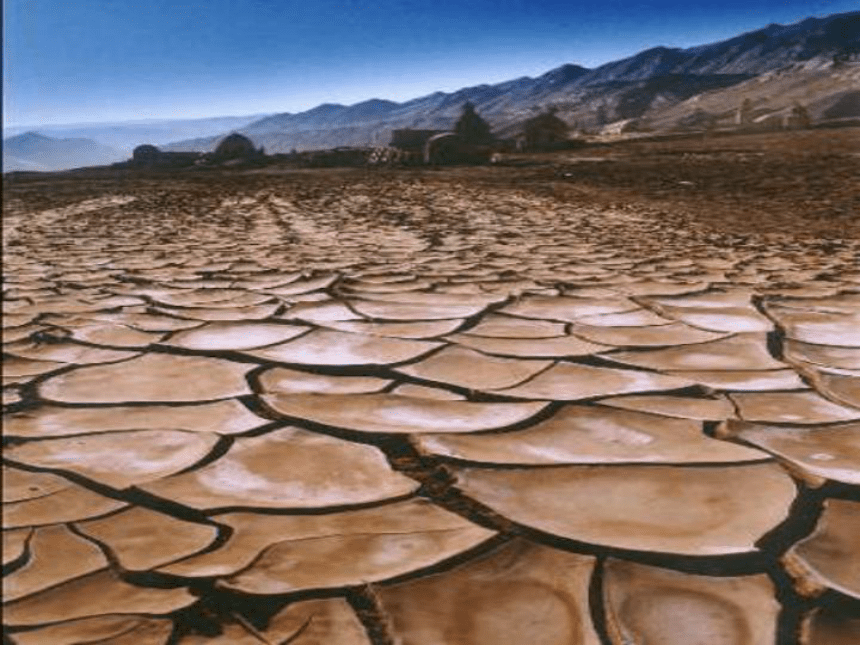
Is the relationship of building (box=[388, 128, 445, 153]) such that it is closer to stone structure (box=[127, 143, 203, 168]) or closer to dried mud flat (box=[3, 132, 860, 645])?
stone structure (box=[127, 143, 203, 168])

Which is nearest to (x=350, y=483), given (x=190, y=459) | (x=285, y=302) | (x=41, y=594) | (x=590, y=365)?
(x=190, y=459)

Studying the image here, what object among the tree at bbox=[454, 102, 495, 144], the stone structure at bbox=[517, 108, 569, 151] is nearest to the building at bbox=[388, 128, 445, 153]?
the tree at bbox=[454, 102, 495, 144]

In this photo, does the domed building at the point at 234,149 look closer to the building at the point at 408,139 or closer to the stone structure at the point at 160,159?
the stone structure at the point at 160,159

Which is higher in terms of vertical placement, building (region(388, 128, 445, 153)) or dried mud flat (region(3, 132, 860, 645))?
building (region(388, 128, 445, 153))

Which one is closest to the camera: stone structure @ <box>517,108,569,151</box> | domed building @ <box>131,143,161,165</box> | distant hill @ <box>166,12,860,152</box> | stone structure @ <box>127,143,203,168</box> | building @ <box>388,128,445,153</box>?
stone structure @ <box>517,108,569,151</box>

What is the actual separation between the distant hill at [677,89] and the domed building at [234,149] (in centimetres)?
1659

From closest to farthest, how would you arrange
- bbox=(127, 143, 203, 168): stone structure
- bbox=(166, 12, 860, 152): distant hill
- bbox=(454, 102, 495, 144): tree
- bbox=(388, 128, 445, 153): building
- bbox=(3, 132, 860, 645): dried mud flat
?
bbox=(3, 132, 860, 645): dried mud flat → bbox=(388, 128, 445, 153): building → bbox=(454, 102, 495, 144): tree → bbox=(127, 143, 203, 168): stone structure → bbox=(166, 12, 860, 152): distant hill

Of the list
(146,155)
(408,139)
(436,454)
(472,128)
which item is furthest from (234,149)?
(436,454)

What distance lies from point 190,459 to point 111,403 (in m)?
0.40

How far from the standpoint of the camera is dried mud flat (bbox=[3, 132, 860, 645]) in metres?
0.90

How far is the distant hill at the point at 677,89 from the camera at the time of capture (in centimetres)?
4762

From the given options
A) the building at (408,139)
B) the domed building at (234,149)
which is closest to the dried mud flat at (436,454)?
the building at (408,139)

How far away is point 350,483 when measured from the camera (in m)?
1.23

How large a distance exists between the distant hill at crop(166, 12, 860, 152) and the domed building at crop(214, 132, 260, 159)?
54.4 ft
